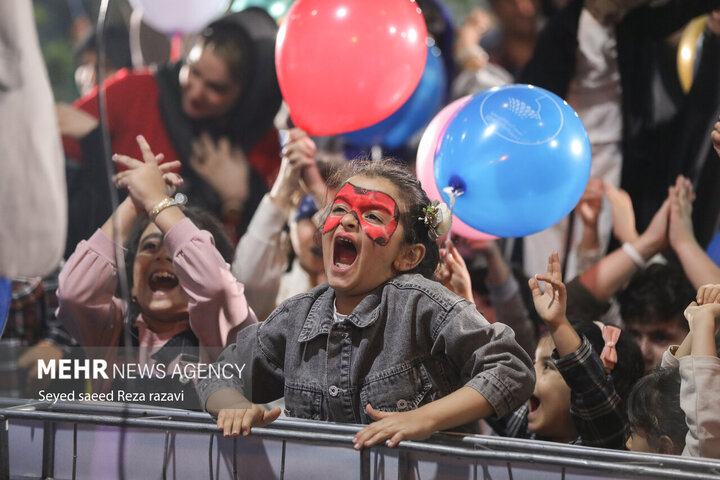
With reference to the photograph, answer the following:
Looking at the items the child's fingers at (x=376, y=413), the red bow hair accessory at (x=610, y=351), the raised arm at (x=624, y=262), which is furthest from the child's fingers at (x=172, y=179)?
the raised arm at (x=624, y=262)

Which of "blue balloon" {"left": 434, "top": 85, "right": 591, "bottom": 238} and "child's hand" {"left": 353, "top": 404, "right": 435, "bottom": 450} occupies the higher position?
"blue balloon" {"left": 434, "top": 85, "right": 591, "bottom": 238}

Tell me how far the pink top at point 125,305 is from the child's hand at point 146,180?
0.10 metres

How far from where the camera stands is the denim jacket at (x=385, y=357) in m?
1.54

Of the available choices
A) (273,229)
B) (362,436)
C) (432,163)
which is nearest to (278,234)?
(273,229)

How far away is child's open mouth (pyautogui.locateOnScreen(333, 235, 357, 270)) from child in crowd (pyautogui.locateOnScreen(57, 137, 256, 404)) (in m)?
0.39

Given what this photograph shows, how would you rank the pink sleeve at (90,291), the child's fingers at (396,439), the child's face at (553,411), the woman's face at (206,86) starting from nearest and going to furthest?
the child's fingers at (396,439) < the pink sleeve at (90,291) < the child's face at (553,411) < the woman's face at (206,86)

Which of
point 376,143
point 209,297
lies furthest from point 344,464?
point 376,143

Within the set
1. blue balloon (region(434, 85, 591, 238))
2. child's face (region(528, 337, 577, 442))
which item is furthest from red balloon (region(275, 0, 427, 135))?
child's face (region(528, 337, 577, 442))

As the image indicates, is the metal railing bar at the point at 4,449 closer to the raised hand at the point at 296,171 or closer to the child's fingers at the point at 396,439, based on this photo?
the child's fingers at the point at 396,439

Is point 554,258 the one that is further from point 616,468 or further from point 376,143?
point 376,143

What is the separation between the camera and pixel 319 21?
2.48m

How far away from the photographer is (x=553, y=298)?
184 centimetres

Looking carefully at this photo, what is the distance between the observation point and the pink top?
195 cm

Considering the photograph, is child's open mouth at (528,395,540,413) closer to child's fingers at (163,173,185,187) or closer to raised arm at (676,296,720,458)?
raised arm at (676,296,720,458)
